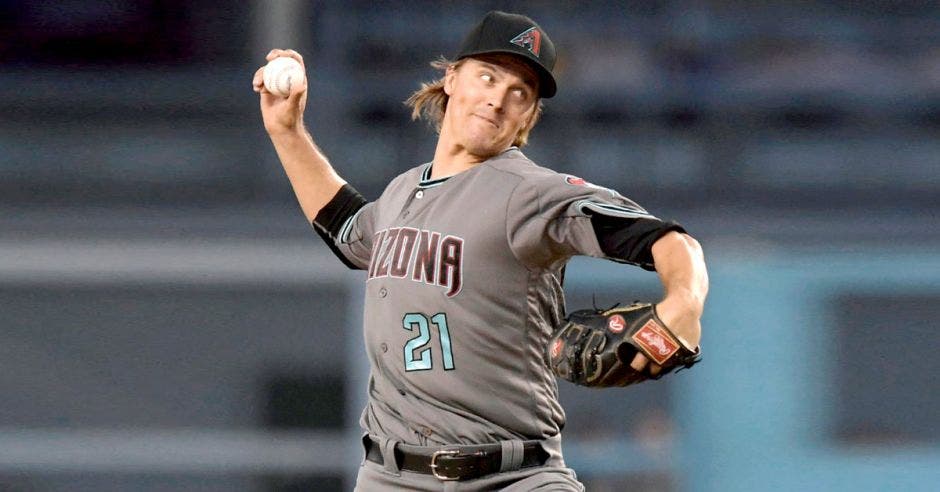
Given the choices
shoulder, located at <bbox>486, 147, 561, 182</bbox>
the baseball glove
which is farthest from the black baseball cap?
the baseball glove

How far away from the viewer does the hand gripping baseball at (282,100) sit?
307 cm

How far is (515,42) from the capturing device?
266 cm

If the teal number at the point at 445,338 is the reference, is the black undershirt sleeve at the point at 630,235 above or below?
above

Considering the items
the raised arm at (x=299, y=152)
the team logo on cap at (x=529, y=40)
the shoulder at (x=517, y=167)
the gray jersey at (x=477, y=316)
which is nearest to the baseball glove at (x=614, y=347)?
the gray jersey at (x=477, y=316)

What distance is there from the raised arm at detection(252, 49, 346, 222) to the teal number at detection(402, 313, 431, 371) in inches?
25.7

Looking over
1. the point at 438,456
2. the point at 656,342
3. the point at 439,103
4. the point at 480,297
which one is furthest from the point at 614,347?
the point at 439,103

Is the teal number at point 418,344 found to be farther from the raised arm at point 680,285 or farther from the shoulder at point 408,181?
the raised arm at point 680,285

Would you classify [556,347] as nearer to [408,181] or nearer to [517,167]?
[517,167]

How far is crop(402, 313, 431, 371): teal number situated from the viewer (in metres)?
2.54

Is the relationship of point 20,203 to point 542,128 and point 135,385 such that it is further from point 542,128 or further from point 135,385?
point 542,128

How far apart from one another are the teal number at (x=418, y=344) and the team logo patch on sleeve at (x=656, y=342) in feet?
1.78

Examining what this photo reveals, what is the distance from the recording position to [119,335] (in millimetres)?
8133

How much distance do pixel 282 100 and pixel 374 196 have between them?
395 centimetres

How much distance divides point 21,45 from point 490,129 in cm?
636
